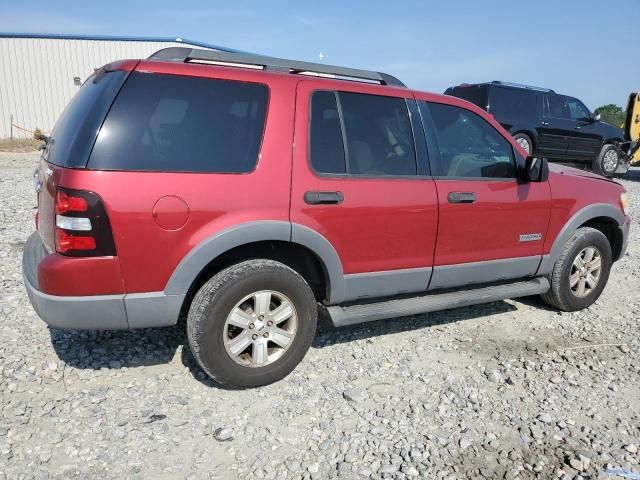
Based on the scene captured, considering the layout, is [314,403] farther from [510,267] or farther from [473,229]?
[510,267]

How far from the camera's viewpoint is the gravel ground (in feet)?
8.06

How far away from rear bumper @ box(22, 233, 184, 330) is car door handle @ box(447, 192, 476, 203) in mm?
1929

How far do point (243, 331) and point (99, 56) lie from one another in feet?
74.3

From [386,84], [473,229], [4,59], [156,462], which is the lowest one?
[156,462]

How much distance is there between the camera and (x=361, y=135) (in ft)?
10.8

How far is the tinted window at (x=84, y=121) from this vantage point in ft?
8.30

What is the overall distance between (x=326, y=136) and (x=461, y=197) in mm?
1095

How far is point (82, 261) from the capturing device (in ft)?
8.30

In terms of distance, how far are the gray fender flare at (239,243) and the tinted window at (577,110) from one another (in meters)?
11.7

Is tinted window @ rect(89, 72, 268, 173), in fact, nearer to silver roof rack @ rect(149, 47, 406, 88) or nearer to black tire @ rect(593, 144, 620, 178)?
silver roof rack @ rect(149, 47, 406, 88)

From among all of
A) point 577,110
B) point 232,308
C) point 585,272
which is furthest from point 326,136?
point 577,110

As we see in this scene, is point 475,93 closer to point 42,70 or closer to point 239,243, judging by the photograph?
point 239,243

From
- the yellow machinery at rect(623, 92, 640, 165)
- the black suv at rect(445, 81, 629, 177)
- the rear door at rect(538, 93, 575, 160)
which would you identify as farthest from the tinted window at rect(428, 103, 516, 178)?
the yellow machinery at rect(623, 92, 640, 165)

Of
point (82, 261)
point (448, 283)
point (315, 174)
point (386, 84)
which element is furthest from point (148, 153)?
point (448, 283)
